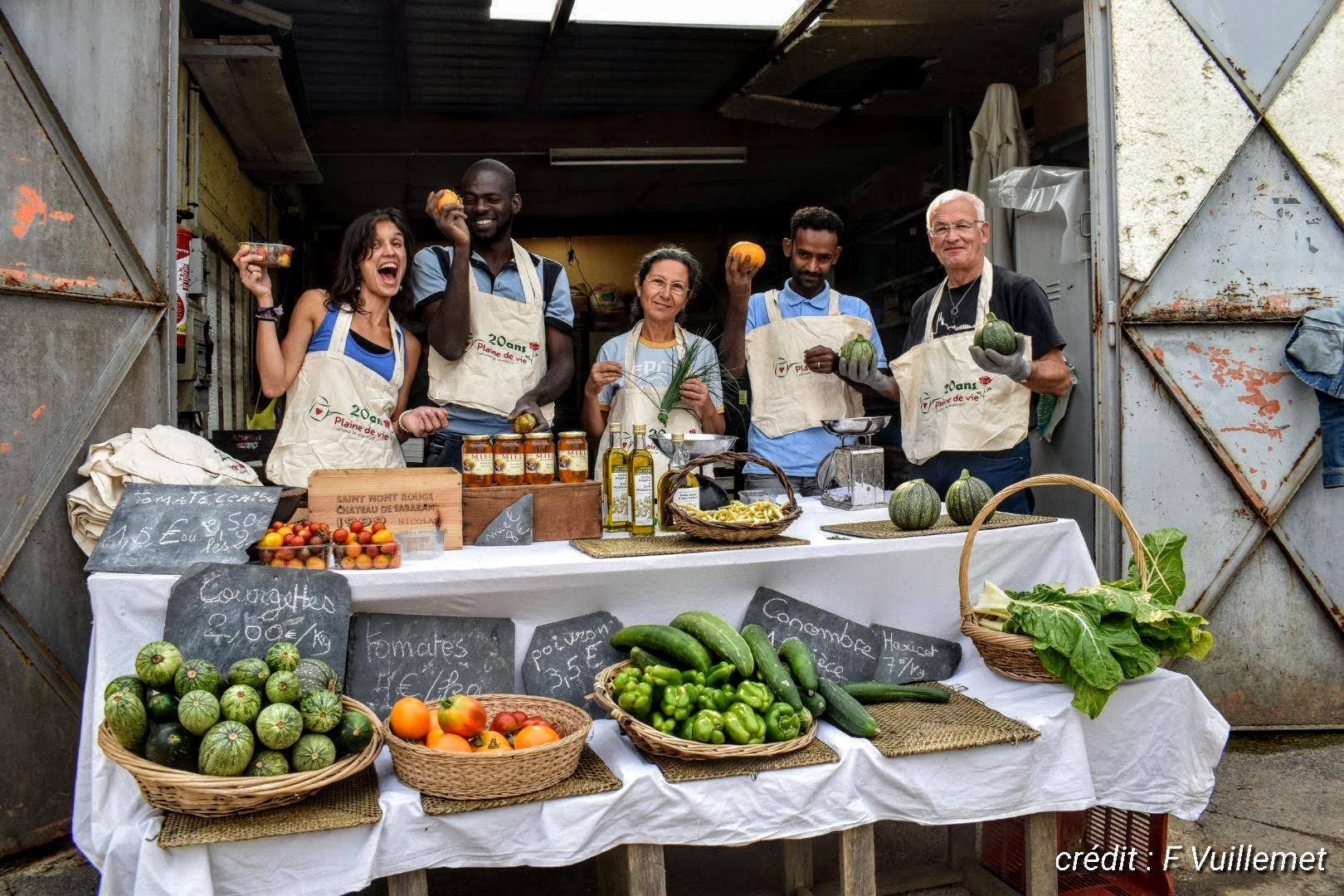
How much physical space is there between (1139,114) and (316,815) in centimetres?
442

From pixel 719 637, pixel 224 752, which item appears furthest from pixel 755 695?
pixel 224 752

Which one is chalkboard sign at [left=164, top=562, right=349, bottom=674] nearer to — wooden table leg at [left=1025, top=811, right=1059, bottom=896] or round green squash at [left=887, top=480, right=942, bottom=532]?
round green squash at [left=887, top=480, right=942, bottom=532]

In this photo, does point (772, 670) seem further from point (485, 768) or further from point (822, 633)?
point (485, 768)

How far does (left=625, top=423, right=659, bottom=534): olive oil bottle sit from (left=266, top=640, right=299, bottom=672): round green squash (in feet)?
3.79

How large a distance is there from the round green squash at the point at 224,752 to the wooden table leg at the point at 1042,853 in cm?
214

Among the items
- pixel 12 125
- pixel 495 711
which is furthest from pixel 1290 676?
pixel 12 125

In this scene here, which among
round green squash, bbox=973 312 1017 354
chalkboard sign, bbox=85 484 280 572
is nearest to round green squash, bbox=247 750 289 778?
chalkboard sign, bbox=85 484 280 572

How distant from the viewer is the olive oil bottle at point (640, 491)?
319 cm

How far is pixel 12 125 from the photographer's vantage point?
3.30 meters

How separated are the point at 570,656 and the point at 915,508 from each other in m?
1.24

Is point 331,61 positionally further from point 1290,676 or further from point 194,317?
point 1290,676

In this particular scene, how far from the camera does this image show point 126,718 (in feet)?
7.13

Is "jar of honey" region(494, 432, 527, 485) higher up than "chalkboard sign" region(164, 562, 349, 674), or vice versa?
"jar of honey" region(494, 432, 527, 485)

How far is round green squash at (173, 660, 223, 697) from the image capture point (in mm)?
2248
